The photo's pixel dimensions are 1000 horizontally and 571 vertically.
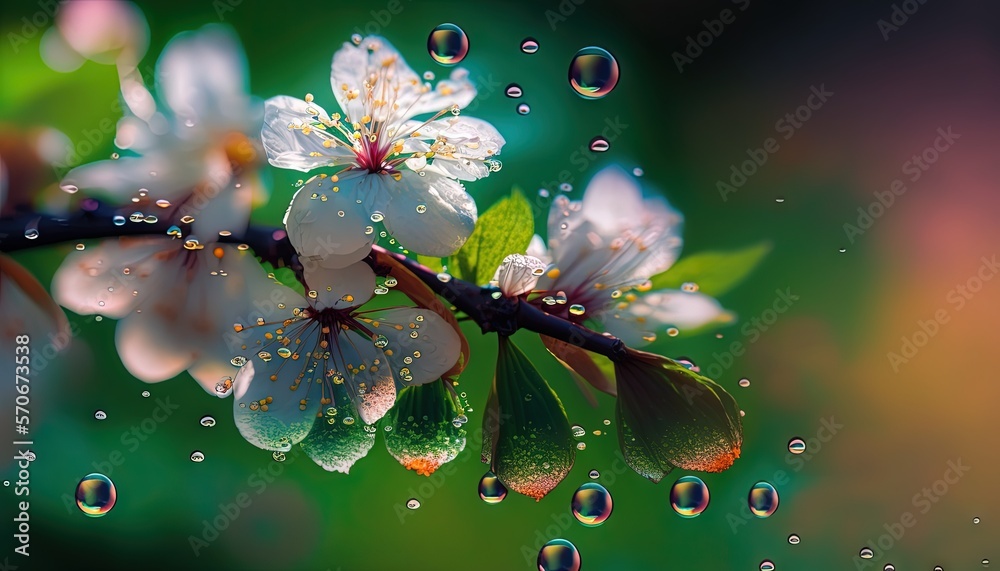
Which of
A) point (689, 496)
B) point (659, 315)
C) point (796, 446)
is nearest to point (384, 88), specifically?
point (659, 315)

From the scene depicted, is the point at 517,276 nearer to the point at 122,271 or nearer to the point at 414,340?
the point at 414,340

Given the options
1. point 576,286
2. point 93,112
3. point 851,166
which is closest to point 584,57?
point 576,286

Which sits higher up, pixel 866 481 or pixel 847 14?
pixel 847 14

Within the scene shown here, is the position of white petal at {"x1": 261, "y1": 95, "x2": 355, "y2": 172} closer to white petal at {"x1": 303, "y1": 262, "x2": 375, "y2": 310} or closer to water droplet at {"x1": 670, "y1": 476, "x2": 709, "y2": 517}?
white petal at {"x1": 303, "y1": 262, "x2": 375, "y2": 310}

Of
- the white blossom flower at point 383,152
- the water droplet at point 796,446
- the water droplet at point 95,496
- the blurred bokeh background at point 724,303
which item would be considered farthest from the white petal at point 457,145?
the water droplet at point 796,446

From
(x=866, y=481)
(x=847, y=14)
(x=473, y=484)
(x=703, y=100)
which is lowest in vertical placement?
(x=473, y=484)

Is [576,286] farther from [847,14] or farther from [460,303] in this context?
[847,14]

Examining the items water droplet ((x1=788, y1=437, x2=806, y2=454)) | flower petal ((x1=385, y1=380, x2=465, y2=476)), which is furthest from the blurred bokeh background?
flower petal ((x1=385, y1=380, x2=465, y2=476))

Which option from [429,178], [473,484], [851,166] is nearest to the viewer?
[429,178]

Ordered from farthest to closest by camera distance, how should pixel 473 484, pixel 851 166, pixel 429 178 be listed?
pixel 851 166
pixel 473 484
pixel 429 178
